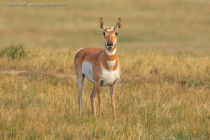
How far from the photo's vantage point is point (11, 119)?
665 centimetres

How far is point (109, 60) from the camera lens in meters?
6.61

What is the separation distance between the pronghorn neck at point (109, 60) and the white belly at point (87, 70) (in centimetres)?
60

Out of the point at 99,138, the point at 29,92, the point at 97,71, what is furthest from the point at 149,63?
the point at 99,138

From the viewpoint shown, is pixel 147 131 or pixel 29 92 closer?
pixel 147 131

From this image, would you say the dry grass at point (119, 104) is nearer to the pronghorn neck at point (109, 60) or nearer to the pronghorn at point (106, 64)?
the pronghorn at point (106, 64)

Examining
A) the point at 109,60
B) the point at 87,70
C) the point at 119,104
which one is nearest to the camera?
the point at 109,60

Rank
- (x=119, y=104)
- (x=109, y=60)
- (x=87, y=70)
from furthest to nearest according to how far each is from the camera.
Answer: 1. (x=119, y=104)
2. (x=87, y=70)
3. (x=109, y=60)

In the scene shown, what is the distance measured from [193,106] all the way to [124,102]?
1.68 meters

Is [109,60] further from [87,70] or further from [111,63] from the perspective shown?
[87,70]

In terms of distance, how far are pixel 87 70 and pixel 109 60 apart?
881mm

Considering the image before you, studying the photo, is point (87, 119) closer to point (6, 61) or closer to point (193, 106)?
point (193, 106)

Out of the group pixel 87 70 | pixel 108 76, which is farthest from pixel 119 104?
pixel 108 76

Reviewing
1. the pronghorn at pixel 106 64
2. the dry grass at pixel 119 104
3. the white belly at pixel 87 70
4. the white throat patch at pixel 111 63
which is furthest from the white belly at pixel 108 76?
the dry grass at pixel 119 104

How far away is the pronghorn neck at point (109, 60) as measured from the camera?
6602 millimetres
